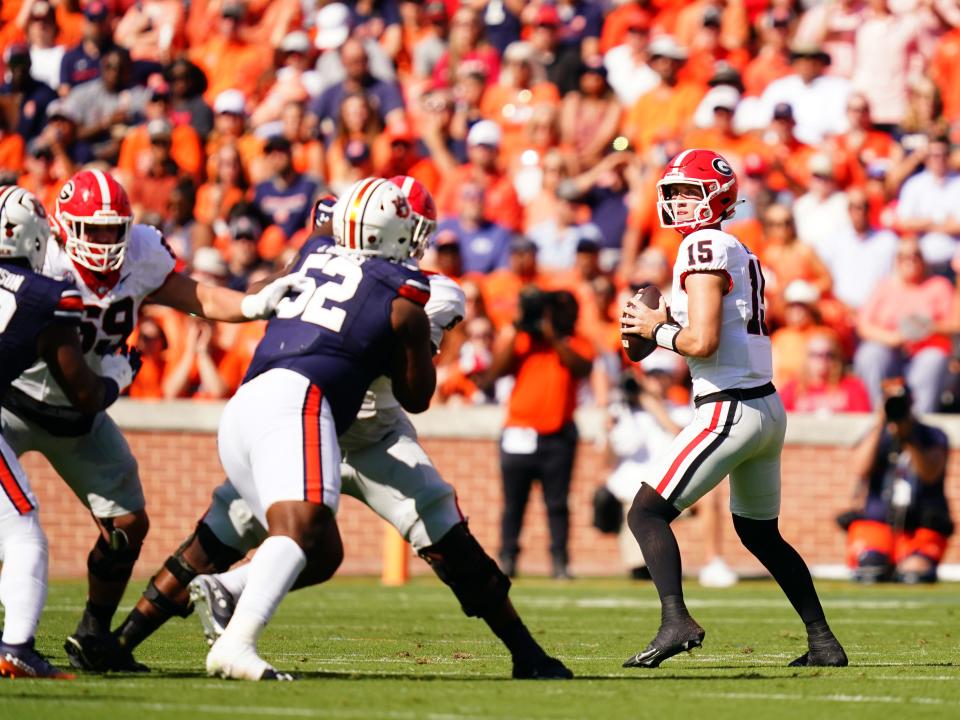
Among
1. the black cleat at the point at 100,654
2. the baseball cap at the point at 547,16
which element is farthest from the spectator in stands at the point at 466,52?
the black cleat at the point at 100,654

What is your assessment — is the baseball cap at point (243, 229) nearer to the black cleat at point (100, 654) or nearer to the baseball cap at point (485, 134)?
the baseball cap at point (485, 134)

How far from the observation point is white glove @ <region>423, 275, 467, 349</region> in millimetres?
7121

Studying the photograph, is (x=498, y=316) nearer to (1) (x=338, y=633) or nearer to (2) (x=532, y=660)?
(1) (x=338, y=633)

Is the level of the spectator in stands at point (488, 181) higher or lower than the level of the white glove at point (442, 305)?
higher

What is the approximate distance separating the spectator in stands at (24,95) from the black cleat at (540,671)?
44.4 ft

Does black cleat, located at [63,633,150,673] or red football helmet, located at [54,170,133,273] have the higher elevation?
red football helmet, located at [54,170,133,273]

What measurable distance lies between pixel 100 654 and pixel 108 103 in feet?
44.9

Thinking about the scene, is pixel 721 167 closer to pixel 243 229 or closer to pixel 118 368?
pixel 118 368

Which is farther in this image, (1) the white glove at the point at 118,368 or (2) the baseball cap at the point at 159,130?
(2) the baseball cap at the point at 159,130

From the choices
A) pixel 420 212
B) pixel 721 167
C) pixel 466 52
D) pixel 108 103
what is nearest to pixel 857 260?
pixel 466 52

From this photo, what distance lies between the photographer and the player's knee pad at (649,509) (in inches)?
292

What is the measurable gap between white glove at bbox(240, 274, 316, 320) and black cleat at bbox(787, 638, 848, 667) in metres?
2.58

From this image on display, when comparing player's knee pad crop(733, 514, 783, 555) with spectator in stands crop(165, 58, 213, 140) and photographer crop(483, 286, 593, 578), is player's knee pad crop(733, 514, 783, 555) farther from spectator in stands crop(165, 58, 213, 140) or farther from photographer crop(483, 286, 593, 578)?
spectator in stands crop(165, 58, 213, 140)

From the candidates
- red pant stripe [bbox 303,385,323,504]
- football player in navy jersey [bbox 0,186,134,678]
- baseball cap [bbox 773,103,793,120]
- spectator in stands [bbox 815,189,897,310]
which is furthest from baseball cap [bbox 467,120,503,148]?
red pant stripe [bbox 303,385,323,504]
